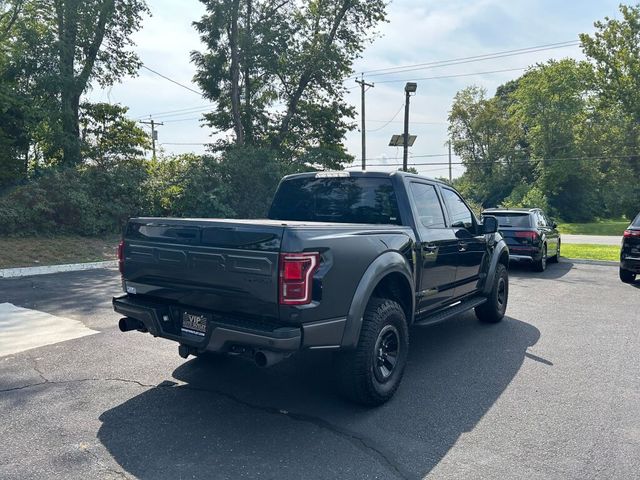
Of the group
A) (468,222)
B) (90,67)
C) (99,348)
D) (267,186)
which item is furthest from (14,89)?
(468,222)

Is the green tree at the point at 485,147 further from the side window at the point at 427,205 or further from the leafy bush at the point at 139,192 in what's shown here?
the side window at the point at 427,205

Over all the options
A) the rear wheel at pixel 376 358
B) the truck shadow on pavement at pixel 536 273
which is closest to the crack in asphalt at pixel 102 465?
the rear wheel at pixel 376 358

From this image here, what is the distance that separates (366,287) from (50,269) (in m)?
9.14

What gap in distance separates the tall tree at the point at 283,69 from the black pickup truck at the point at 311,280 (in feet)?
62.5

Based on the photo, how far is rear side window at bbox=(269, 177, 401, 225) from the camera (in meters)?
4.77

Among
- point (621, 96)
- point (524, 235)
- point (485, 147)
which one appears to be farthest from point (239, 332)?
point (485, 147)

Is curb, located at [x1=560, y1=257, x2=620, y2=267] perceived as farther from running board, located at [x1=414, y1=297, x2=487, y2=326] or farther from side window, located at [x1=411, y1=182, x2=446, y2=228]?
side window, located at [x1=411, y1=182, x2=446, y2=228]

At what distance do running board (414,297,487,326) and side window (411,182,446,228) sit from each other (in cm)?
93

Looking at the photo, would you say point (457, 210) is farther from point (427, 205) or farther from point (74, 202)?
point (74, 202)

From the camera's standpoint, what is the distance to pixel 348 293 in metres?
3.55

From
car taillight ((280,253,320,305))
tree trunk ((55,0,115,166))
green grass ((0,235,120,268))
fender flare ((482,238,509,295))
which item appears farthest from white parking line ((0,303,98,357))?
tree trunk ((55,0,115,166))

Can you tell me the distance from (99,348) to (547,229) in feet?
37.5

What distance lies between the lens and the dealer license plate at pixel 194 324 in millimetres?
3479

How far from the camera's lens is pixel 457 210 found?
5863 millimetres
